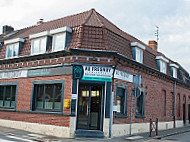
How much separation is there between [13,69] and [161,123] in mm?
12737

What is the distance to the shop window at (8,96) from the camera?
17656 mm

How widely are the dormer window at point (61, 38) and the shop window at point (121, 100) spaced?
4.10m

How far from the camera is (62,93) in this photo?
1438cm

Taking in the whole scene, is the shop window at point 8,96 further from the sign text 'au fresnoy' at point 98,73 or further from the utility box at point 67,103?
the sign text 'au fresnoy' at point 98,73

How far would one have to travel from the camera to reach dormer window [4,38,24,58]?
17719 mm

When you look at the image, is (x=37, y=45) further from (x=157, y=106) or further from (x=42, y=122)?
(x=157, y=106)

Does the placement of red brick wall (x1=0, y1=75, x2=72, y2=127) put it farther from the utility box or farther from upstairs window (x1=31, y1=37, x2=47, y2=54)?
upstairs window (x1=31, y1=37, x2=47, y2=54)

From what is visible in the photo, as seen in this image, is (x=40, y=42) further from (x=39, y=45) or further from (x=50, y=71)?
(x=50, y=71)

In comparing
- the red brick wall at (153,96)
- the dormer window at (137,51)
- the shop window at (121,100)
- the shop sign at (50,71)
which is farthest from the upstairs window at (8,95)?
the dormer window at (137,51)

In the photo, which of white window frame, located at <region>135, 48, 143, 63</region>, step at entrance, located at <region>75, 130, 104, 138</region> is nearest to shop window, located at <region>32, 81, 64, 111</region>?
step at entrance, located at <region>75, 130, 104, 138</region>

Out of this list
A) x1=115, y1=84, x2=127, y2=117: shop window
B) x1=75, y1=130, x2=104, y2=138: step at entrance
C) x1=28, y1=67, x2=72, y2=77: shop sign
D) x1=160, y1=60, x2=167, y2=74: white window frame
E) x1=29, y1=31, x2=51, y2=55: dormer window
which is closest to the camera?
x1=75, y1=130, x2=104, y2=138: step at entrance

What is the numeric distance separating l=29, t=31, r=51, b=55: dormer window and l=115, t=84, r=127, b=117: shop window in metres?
5.30

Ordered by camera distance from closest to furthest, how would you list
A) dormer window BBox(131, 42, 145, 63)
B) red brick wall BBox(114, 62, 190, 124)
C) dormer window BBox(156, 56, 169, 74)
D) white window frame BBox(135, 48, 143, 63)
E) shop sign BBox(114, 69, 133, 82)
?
shop sign BBox(114, 69, 133, 82) → red brick wall BBox(114, 62, 190, 124) → dormer window BBox(131, 42, 145, 63) → white window frame BBox(135, 48, 143, 63) → dormer window BBox(156, 56, 169, 74)

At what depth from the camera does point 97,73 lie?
1397 centimetres
